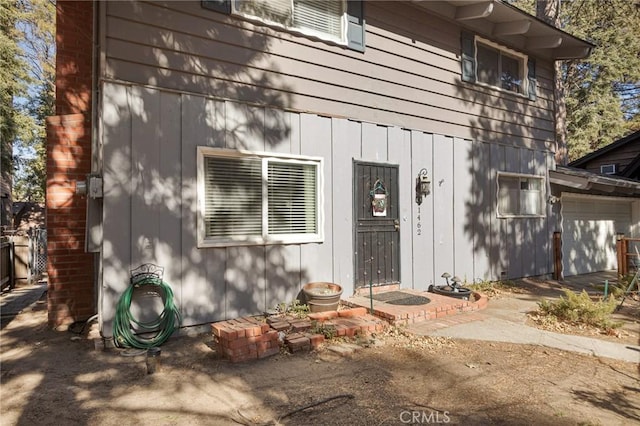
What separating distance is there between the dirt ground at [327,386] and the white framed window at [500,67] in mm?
6152

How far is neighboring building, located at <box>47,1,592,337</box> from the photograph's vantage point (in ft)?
15.2

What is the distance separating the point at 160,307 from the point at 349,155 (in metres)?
3.50

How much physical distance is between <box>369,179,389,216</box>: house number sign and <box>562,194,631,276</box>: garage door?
6118 millimetres

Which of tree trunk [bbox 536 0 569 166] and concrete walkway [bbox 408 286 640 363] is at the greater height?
tree trunk [bbox 536 0 569 166]

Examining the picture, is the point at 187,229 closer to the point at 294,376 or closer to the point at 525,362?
the point at 294,376

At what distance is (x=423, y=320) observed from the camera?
5.45m

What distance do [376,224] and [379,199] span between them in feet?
1.36

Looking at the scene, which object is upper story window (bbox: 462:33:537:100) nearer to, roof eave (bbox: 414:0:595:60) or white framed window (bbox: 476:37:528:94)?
white framed window (bbox: 476:37:528:94)

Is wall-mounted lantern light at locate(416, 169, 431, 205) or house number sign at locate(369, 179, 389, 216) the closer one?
house number sign at locate(369, 179, 389, 216)

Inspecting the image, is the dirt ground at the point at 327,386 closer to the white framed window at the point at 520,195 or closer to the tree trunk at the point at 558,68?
the white framed window at the point at 520,195

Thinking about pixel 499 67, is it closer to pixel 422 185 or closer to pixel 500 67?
pixel 500 67

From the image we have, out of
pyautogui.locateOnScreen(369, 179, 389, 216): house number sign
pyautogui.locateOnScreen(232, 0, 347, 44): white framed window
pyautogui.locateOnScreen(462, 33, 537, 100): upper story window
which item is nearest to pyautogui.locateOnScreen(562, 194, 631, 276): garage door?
pyautogui.locateOnScreen(462, 33, 537, 100): upper story window

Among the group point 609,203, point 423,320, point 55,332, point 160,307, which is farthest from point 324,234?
point 609,203

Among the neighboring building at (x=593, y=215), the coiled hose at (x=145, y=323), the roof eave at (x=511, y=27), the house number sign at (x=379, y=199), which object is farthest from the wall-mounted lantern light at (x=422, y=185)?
the coiled hose at (x=145, y=323)
